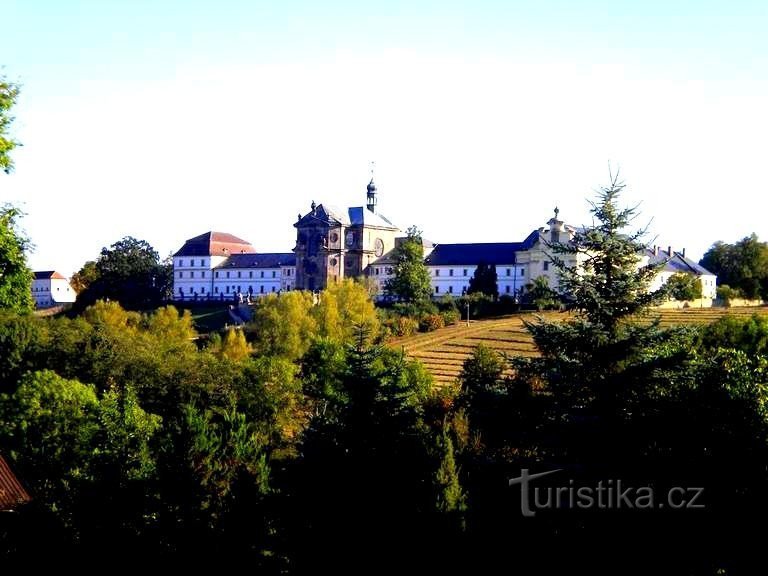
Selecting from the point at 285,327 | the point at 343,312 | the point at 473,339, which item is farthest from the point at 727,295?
the point at 285,327

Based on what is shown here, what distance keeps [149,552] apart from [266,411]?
53.3 feet

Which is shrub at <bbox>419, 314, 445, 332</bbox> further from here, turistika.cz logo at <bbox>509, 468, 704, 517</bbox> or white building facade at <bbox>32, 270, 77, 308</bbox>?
white building facade at <bbox>32, 270, 77, 308</bbox>

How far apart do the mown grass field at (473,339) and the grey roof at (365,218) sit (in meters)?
30.2

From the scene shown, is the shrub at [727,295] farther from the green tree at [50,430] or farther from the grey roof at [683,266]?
the green tree at [50,430]

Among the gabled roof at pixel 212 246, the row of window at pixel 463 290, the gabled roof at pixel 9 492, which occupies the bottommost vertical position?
the gabled roof at pixel 9 492

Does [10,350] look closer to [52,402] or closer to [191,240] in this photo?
[52,402]

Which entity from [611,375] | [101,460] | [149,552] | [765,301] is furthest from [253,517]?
[765,301]

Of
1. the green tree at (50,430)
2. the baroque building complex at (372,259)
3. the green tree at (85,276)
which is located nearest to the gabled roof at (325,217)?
the baroque building complex at (372,259)

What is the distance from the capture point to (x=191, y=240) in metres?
124

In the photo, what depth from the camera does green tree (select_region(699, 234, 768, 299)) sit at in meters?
92.1

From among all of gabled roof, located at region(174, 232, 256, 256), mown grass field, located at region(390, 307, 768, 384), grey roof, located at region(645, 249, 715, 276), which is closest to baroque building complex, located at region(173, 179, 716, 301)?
grey roof, located at region(645, 249, 715, 276)

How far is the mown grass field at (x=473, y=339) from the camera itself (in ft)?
198

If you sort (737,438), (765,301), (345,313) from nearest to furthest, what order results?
1. (737,438)
2. (345,313)
3. (765,301)

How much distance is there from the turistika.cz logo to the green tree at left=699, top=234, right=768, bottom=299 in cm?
7389
